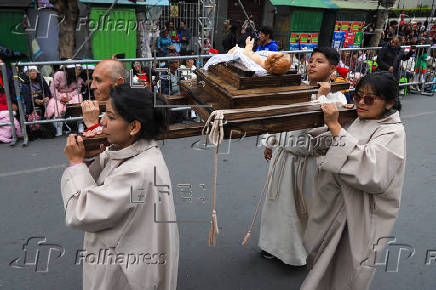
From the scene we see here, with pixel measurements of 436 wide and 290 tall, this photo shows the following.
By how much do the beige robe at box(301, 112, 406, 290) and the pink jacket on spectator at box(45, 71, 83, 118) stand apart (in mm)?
4672

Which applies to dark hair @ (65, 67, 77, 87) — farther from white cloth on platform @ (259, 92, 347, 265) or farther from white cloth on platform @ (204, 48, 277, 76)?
white cloth on platform @ (204, 48, 277, 76)

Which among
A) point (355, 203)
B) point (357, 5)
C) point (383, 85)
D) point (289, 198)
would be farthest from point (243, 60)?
point (357, 5)

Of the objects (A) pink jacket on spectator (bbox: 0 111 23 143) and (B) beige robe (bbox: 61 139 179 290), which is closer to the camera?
(B) beige robe (bbox: 61 139 179 290)

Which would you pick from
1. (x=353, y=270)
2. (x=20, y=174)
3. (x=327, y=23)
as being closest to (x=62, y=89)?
Answer: (x=20, y=174)

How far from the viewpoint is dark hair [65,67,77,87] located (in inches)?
240

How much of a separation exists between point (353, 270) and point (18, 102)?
16.2 feet

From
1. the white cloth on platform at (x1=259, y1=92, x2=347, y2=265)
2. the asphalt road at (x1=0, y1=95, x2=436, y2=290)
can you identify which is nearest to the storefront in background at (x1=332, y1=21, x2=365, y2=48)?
the asphalt road at (x1=0, y1=95, x2=436, y2=290)

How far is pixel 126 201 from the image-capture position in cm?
179

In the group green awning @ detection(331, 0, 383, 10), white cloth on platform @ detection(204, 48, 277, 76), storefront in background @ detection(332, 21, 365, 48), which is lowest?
white cloth on platform @ detection(204, 48, 277, 76)

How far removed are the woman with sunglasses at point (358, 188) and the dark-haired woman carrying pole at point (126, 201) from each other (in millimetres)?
989

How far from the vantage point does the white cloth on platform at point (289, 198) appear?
2.93 m

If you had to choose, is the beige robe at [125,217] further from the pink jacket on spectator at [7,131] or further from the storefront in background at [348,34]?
the storefront in background at [348,34]

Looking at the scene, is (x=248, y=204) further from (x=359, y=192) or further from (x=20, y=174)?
(x=20, y=174)

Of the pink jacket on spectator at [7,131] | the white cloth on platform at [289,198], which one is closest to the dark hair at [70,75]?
the pink jacket on spectator at [7,131]
